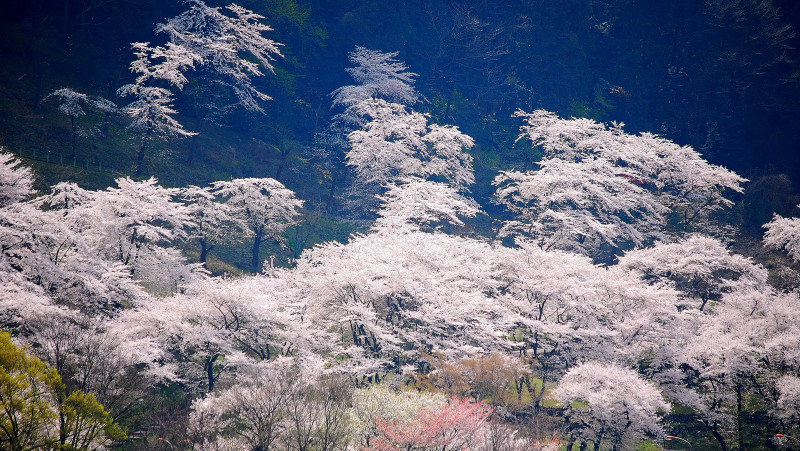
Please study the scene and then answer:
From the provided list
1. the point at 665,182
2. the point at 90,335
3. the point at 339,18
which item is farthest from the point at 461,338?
the point at 339,18

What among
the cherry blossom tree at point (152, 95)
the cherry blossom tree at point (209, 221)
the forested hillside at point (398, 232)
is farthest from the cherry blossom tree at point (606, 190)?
the cherry blossom tree at point (152, 95)

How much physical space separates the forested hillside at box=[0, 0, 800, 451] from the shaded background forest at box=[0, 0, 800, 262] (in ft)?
0.94

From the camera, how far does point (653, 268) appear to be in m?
34.8

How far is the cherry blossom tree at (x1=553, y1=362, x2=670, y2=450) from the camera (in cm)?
2248

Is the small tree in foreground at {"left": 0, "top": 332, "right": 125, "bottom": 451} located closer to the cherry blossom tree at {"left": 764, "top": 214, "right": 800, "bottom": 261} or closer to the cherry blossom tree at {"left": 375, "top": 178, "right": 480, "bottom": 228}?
the cherry blossom tree at {"left": 375, "top": 178, "right": 480, "bottom": 228}

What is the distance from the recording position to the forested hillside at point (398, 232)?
2095cm

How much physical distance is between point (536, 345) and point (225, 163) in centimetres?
3195

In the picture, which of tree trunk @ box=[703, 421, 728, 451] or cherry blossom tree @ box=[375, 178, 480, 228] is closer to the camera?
tree trunk @ box=[703, 421, 728, 451]

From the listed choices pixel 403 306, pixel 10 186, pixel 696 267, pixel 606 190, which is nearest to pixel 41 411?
pixel 10 186

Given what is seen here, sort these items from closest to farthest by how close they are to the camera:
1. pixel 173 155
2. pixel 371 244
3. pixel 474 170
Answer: pixel 371 244 < pixel 173 155 < pixel 474 170

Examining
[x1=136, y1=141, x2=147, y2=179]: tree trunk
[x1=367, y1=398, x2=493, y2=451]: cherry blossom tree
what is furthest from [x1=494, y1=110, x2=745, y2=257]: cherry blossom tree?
[x1=136, y1=141, x2=147, y2=179]: tree trunk

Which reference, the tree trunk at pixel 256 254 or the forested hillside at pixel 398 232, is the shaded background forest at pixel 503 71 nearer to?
the forested hillside at pixel 398 232

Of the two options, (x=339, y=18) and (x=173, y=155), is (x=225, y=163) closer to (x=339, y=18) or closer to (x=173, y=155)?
(x=173, y=155)

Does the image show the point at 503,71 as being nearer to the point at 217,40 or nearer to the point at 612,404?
the point at 217,40
